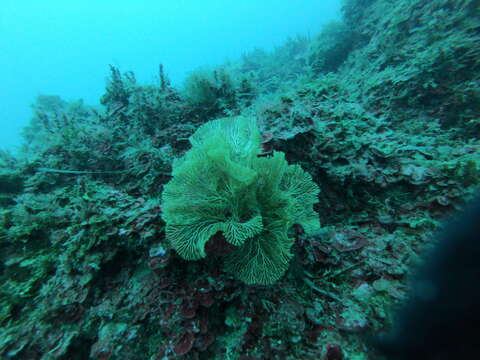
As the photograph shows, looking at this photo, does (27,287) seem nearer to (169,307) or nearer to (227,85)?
(169,307)

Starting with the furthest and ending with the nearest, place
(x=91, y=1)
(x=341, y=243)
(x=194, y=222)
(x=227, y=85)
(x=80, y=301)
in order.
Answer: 1. (x=91, y=1)
2. (x=227, y=85)
3. (x=341, y=243)
4. (x=80, y=301)
5. (x=194, y=222)

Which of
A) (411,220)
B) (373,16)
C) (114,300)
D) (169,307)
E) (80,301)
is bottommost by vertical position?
(411,220)

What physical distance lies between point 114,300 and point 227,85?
4385 millimetres

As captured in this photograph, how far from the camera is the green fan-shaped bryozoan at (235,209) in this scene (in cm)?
166

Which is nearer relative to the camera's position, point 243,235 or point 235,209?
point 243,235

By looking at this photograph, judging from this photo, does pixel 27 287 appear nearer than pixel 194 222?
No

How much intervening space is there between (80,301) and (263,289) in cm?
174

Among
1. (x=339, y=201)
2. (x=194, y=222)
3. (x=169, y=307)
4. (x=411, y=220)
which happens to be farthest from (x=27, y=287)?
(x=411, y=220)

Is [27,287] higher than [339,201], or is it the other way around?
[27,287]

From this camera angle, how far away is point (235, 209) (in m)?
1.76

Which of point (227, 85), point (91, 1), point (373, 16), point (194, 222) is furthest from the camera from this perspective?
point (91, 1)

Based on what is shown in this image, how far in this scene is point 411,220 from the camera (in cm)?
215

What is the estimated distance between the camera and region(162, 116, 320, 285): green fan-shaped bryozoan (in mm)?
1659

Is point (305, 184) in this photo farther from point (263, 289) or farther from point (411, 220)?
point (411, 220)
